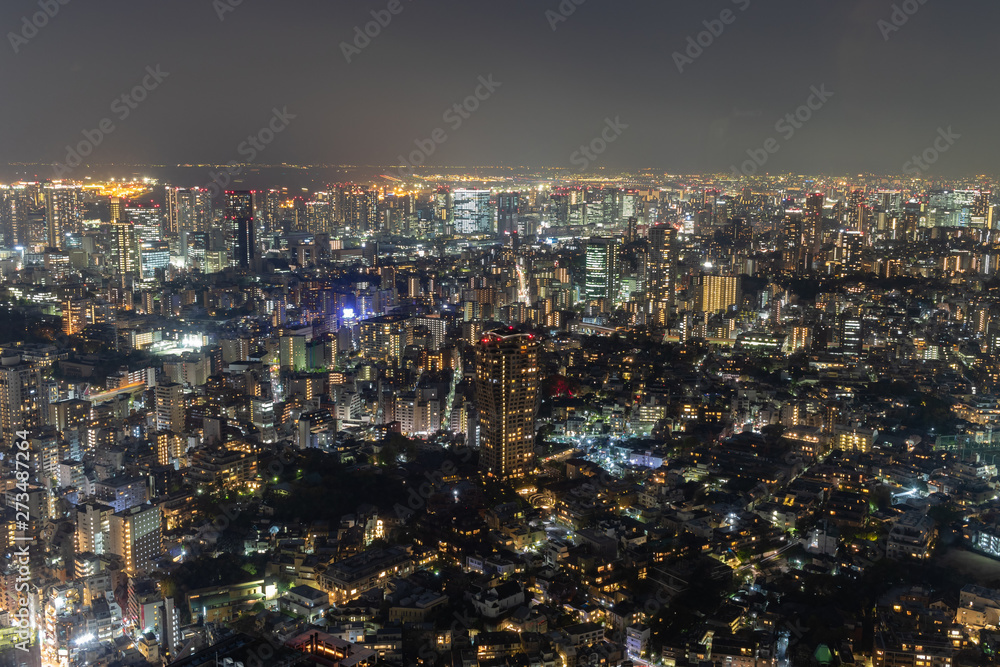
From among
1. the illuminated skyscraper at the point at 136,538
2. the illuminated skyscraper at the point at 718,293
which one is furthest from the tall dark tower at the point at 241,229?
the illuminated skyscraper at the point at 136,538

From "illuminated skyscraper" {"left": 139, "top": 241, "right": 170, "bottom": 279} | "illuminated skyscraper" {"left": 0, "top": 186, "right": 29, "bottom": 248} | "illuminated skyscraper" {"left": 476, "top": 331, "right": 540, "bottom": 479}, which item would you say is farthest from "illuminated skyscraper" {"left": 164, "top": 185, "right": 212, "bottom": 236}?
"illuminated skyscraper" {"left": 476, "top": 331, "right": 540, "bottom": 479}

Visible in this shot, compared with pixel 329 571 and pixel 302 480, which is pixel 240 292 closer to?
pixel 302 480

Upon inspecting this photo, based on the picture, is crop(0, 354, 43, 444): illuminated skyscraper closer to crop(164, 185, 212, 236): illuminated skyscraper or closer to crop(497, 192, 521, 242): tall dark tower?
Answer: crop(164, 185, 212, 236): illuminated skyscraper

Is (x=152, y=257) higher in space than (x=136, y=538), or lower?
higher

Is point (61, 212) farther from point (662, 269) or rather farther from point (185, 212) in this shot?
point (662, 269)

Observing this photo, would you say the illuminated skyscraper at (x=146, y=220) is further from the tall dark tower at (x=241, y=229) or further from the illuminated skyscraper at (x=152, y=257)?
the tall dark tower at (x=241, y=229)

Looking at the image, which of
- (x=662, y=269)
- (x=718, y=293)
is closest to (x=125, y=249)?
(x=662, y=269)

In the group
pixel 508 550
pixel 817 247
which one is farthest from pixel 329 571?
pixel 817 247
